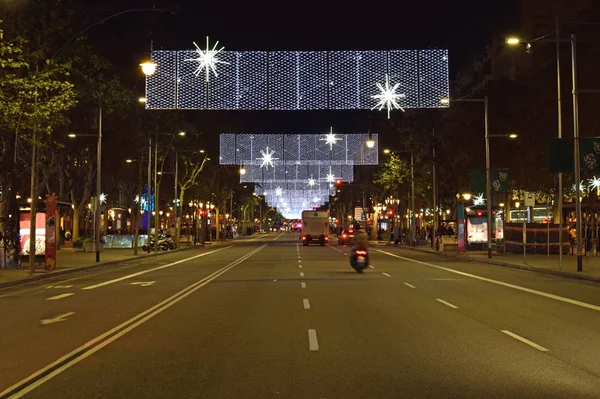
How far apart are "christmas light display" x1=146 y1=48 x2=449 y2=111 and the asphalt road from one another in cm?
1120

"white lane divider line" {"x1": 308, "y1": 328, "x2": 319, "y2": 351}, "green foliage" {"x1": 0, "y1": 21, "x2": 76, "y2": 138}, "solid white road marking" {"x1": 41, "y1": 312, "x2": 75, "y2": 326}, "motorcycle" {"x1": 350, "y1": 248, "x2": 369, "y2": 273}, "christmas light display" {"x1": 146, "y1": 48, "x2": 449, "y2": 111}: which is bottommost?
"solid white road marking" {"x1": 41, "y1": 312, "x2": 75, "y2": 326}

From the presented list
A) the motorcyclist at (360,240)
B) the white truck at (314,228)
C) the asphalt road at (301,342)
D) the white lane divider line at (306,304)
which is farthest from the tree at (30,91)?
the white truck at (314,228)

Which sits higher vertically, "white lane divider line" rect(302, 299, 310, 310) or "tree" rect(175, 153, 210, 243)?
"tree" rect(175, 153, 210, 243)

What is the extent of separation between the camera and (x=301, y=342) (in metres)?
12.3

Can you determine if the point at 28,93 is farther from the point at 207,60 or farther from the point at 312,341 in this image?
the point at 312,341

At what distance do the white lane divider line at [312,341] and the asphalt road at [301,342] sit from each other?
17mm

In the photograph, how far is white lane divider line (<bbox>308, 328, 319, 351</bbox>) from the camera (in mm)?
11727

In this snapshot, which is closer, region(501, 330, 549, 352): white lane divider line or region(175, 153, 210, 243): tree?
region(501, 330, 549, 352): white lane divider line

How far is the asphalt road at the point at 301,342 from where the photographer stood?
8.88 metres

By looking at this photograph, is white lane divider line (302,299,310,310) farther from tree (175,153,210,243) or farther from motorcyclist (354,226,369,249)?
tree (175,153,210,243)

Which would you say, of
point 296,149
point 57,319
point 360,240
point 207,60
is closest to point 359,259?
point 360,240

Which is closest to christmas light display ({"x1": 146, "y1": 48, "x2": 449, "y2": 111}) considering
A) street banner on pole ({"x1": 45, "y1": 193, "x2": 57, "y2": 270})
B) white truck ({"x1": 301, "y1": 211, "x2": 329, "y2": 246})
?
street banner on pole ({"x1": 45, "y1": 193, "x2": 57, "y2": 270})

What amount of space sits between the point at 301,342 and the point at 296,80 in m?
21.7

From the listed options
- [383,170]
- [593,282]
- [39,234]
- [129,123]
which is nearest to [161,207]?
[383,170]
